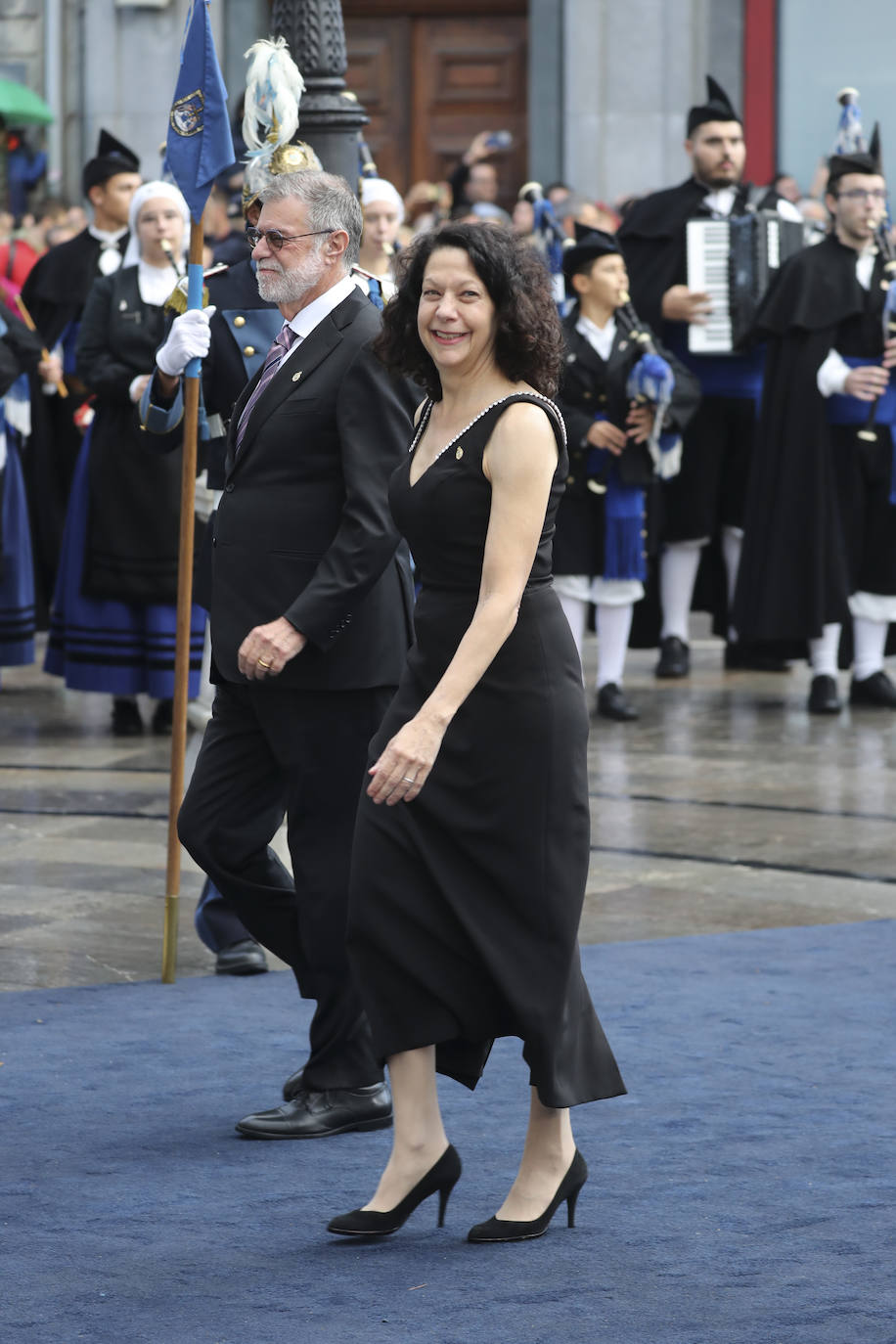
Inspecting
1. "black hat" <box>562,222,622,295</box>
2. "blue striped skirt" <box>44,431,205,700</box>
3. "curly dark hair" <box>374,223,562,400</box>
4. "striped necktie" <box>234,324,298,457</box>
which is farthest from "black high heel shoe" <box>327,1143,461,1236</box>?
"black hat" <box>562,222,622,295</box>

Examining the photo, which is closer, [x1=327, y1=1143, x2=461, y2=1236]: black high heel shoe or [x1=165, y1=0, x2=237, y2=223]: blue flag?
[x1=327, y1=1143, x2=461, y2=1236]: black high heel shoe

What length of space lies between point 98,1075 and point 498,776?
1.40 meters

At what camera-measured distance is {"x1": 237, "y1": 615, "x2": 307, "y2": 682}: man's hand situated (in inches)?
170

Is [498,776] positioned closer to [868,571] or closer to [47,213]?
[868,571]

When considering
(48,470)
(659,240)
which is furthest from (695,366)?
(48,470)

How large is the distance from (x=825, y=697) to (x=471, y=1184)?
5776mm

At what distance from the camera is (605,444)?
31.0ft

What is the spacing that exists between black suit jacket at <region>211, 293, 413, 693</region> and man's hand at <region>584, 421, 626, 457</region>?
16.1 ft

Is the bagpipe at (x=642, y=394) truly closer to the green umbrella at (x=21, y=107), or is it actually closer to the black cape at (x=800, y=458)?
the black cape at (x=800, y=458)

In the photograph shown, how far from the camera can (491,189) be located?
15.3 metres

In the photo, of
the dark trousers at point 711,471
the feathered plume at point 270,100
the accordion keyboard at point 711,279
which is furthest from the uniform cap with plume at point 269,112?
the dark trousers at point 711,471

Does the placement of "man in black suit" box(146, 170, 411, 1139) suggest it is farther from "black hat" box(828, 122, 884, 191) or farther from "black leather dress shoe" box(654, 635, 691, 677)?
"black leather dress shoe" box(654, 635, 691, 677)

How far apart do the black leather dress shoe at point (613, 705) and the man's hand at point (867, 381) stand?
5.05ft

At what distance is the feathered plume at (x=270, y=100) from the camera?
5.42 metres
